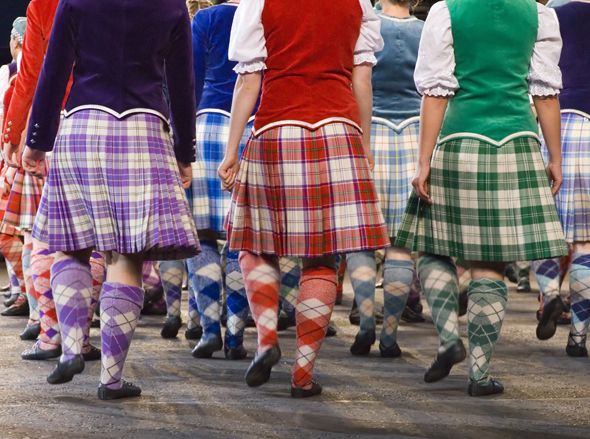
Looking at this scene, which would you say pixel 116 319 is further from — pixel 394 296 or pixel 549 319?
pixel 549 319

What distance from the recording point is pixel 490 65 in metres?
3.72

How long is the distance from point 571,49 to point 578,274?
2.76 feet

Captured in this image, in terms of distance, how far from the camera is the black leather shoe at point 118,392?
3574mm

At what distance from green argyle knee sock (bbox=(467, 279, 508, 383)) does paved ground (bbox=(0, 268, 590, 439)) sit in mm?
111

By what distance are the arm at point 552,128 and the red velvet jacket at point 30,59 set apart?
1.68 meters

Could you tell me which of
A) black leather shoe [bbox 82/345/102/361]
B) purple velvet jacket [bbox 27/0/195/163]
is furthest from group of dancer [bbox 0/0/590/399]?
black leather shoe [bbox 82/345/102/361]

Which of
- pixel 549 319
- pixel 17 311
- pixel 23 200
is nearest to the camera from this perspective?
pixel 549 319

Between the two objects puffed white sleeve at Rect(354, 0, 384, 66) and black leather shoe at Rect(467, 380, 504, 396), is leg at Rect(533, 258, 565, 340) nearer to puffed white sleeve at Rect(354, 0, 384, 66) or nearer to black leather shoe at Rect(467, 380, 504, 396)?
black leather shoe at Rect(467, 380, 504, 396)

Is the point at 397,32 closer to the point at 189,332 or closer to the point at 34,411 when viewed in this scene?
the point at 189,332

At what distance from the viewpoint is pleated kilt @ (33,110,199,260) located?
350 centimetres

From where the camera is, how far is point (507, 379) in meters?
4.04

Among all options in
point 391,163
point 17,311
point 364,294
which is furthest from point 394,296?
point 17,311

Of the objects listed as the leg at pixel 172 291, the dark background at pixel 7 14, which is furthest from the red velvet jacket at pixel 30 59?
the dark background at pixel 7 14

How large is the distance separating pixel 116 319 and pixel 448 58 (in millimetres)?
1240
